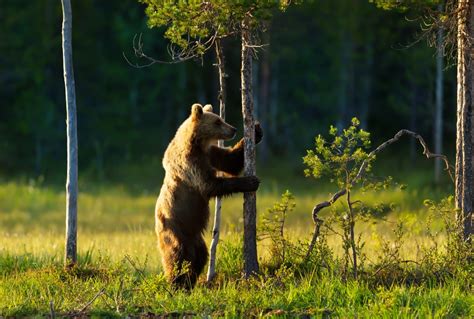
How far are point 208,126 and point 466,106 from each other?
305cm

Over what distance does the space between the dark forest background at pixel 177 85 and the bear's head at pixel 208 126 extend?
62.6 feet

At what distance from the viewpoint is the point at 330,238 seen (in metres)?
15.1

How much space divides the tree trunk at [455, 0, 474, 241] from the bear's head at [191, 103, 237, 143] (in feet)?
8.94

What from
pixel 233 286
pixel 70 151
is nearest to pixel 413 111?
pixel 70 151

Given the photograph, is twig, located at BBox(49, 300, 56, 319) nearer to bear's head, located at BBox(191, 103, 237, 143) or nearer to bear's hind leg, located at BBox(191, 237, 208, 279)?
bear's hind leg, located at BBox(191, 237, 208, 279)

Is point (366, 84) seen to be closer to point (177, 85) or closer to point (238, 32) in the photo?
point (177, 85)


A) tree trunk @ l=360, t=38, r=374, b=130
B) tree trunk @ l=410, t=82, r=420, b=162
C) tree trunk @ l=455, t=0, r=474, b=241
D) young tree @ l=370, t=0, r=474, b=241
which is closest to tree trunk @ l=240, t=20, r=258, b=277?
young tree @ l=370, t=0, r=474, b=241

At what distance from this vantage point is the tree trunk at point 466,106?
34.8ft

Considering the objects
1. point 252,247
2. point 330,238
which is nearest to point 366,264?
point 252,247

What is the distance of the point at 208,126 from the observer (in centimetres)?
1066

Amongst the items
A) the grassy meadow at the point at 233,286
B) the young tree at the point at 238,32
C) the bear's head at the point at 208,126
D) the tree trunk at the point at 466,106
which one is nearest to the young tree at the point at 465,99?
the tree trunk at the point at 466,106

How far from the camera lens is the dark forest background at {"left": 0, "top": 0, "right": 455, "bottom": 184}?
3200cm

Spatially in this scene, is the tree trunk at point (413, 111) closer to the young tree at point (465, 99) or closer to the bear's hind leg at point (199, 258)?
the young tree at point (465, 99)

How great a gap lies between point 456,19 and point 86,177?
2253cm
